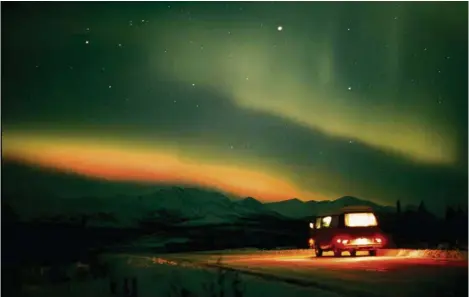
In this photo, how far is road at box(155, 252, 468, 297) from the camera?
11.8 ft

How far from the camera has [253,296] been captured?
3.61m

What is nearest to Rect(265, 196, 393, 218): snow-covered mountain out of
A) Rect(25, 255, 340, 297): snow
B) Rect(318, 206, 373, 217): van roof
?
Rect(318, 206, 373, 217): van roof

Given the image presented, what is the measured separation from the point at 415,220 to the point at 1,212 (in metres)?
2.31

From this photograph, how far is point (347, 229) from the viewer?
371 centimetres

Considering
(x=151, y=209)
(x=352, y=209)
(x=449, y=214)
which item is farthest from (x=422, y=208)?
(x=151, y=209)

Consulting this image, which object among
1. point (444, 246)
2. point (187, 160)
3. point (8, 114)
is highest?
point (8, 114)

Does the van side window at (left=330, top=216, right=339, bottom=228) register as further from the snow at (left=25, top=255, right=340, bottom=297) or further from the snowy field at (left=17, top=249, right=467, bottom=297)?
the snow at (left=25, top=255, right=340, bottom=297)

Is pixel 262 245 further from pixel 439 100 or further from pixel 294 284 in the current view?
pixel 439 100

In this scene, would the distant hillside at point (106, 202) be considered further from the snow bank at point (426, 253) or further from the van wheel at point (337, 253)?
the snow bank at point (426, 253)

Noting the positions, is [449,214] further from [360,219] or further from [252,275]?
[252,275]

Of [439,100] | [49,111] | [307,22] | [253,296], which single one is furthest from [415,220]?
[49,111]

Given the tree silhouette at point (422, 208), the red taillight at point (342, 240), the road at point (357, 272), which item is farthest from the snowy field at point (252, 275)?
the tree silhouette at point (422, 208)

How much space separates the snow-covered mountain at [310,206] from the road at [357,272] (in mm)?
230

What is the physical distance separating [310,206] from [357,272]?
1.47ft
